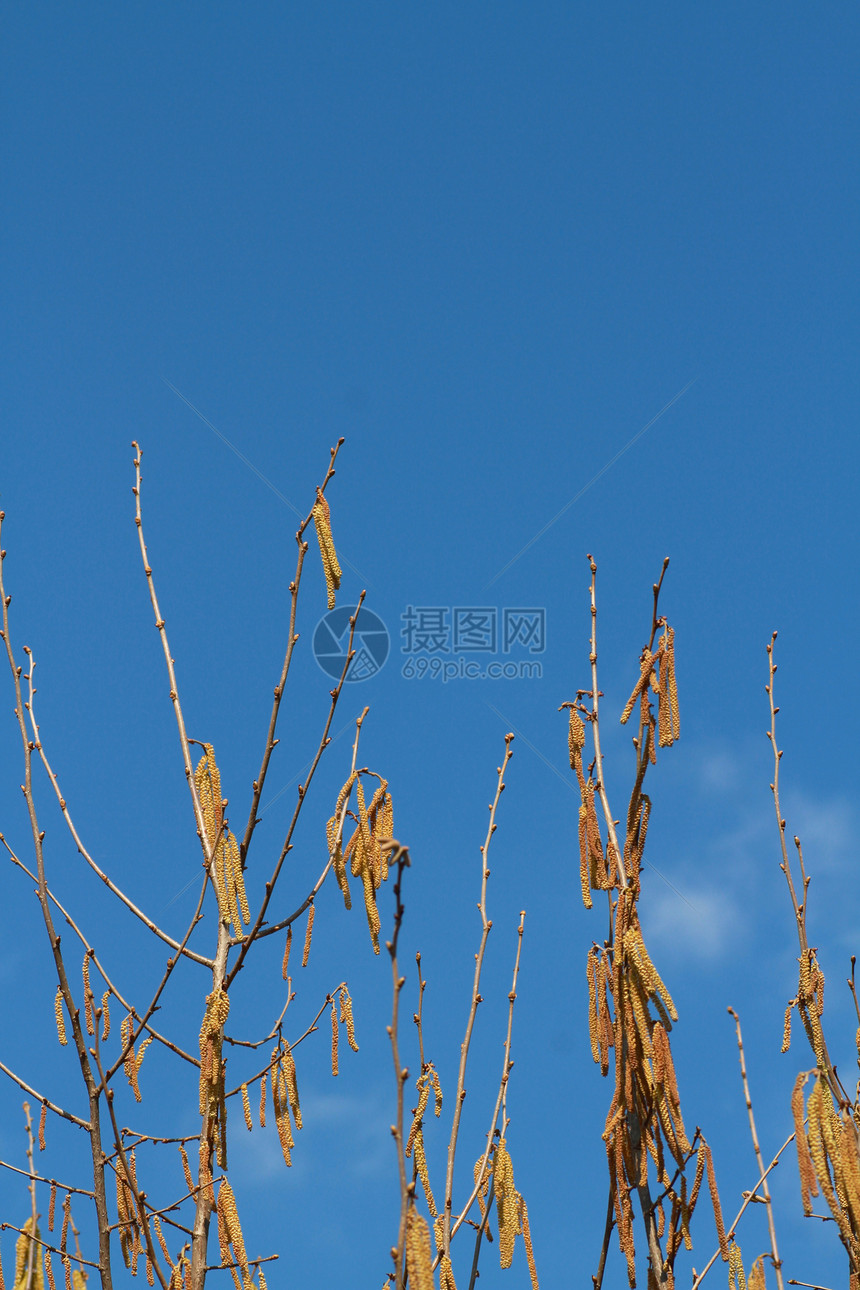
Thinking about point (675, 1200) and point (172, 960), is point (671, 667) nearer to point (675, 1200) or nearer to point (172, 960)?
point (675, 1200)

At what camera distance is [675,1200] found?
2.44m

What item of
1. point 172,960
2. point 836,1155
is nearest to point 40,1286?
point 172,960

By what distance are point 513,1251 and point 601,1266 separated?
367mm

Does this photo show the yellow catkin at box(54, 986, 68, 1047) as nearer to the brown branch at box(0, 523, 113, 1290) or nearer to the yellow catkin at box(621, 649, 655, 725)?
the brown branch at box(0, 523, 113, 1290)

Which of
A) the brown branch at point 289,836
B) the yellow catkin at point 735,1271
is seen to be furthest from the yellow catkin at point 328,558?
the yellow catkin at point 735,1271

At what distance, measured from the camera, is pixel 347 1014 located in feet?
11.3

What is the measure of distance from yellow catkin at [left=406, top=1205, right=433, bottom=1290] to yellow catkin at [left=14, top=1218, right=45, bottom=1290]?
0.74 m

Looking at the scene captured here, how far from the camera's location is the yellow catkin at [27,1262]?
6.56 feet

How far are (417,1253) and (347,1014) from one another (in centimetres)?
171

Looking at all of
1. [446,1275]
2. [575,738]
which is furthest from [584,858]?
[446,1275]

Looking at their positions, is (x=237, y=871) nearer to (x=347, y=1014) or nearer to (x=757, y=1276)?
(x=347, y=1014)

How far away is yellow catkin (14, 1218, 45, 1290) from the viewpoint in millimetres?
1998

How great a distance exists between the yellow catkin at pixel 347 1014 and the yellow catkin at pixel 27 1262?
133cm

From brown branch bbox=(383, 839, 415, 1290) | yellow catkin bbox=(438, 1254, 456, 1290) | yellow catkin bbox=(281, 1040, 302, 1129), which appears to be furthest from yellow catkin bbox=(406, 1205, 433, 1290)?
yellow catkin bbox=(281, 1040, 302, 1129)
